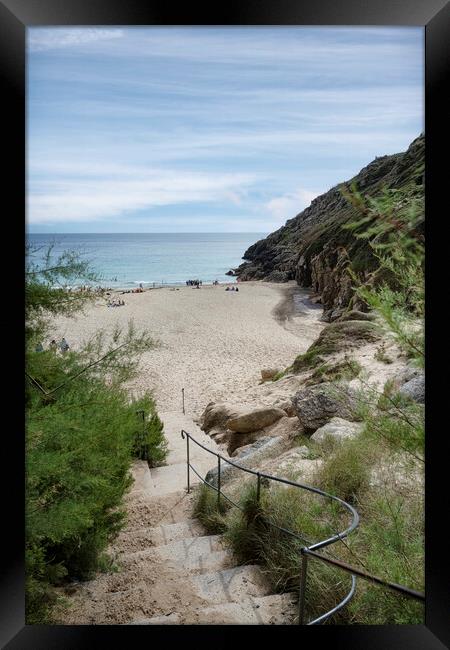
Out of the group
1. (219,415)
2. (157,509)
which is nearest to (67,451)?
(157,509)

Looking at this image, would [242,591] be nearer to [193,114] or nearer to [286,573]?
[286,573]

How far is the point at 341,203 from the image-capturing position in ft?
39.2

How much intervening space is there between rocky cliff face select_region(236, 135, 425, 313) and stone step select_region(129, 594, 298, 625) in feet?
18.4

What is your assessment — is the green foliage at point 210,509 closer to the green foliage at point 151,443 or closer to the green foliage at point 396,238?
the green foliage at point 151,443

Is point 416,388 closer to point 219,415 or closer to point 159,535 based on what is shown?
point 159,535

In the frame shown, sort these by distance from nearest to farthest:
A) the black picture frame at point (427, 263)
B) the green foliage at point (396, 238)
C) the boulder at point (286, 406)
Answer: the green foliage at point (396, 238) < the black picture frame at point (427, 263) < the boulder at point (286, 406)

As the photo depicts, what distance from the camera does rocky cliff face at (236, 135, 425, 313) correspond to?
9.56 metres

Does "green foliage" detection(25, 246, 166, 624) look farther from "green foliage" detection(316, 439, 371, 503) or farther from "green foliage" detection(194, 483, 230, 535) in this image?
"green foliage" detection(316, 439, 371, 503)

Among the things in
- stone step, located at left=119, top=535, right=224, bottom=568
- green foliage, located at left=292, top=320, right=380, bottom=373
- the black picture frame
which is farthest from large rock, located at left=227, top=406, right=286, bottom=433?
the black picture frame

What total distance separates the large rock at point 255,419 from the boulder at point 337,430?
1236 mm

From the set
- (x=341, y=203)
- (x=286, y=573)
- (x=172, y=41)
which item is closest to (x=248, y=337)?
(x=341, y=203)

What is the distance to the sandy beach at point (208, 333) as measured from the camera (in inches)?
388

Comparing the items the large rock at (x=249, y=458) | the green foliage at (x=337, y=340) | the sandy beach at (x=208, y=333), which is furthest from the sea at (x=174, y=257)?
the large rock at (x=249, y=458)

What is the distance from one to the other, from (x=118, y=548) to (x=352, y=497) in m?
1.56
